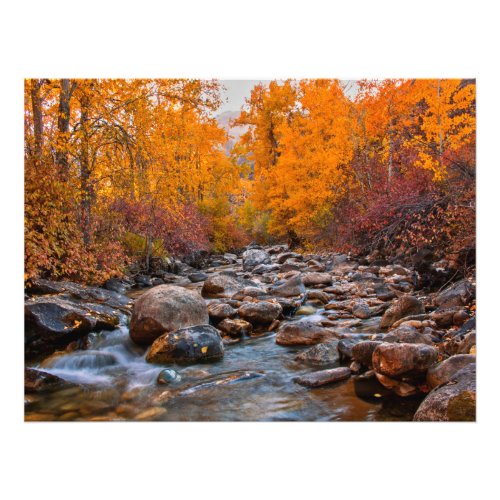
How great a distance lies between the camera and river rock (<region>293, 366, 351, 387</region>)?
3873 mm

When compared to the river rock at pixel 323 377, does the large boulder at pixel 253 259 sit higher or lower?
higher

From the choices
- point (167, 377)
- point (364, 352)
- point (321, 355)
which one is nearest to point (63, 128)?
point (167, 377)

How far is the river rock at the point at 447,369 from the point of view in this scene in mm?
3467

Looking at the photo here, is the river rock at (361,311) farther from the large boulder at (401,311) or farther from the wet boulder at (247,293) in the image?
the wet boulder at (247,293)

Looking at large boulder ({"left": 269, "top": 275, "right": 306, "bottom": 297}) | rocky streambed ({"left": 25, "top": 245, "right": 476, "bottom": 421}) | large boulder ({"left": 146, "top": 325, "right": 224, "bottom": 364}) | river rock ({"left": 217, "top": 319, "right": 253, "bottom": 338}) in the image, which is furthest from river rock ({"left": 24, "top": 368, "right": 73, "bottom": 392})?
large boulder ({"left": 269, "top": 275, "right": 306, "bottom": 297})

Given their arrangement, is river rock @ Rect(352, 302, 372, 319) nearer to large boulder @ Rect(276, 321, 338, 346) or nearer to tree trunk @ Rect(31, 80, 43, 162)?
large boulder @ Rect(276, 321, 338, 346)

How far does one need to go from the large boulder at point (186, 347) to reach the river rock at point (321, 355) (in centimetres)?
93

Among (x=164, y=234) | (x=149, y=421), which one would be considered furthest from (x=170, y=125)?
(x=149, y=421)

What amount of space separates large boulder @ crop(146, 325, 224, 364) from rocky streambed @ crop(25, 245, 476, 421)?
0.04 feet

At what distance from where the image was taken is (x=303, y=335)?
202 inches

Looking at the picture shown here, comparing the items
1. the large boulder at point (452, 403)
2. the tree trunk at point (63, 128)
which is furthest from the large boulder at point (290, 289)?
the large boulder at point (452, 403)
